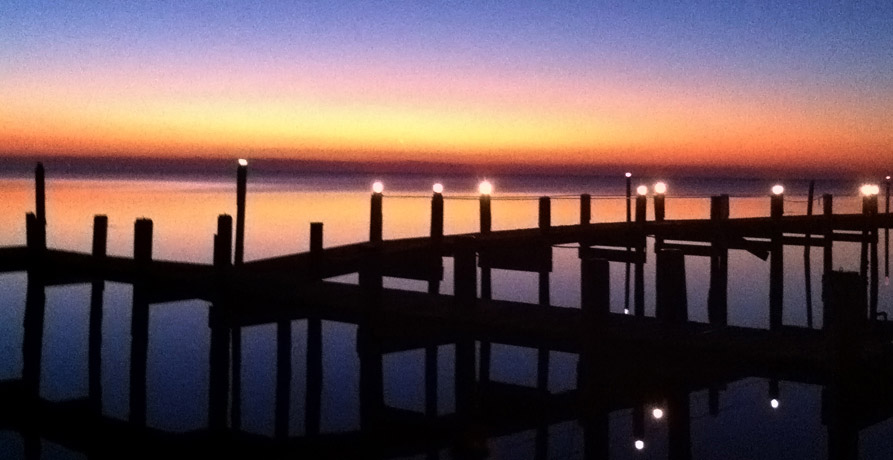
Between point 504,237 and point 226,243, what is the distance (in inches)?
171

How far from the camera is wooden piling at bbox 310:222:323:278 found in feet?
41.1

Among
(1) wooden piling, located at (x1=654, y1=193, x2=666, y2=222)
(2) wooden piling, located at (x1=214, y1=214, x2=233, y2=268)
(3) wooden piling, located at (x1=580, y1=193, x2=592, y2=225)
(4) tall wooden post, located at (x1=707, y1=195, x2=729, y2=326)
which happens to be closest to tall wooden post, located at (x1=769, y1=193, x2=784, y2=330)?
(4) tall wooden post, located at (x1=707, y1=195, x2=729, y2=326)

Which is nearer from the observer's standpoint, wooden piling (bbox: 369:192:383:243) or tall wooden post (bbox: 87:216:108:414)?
tall wooden post (bbox: 87:216:108:414)

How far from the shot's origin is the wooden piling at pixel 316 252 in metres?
12.5

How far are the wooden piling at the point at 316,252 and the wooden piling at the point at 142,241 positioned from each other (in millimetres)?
2085

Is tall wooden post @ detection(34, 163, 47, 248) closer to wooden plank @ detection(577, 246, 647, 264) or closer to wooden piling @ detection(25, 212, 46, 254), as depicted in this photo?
wooden piling @ detection(25, 212, 46, 254)

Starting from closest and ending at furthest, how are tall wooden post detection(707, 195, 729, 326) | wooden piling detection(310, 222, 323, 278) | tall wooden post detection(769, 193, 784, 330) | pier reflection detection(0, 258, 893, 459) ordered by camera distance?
pier reflection detection(0, 258, 893, 459)
wooden piling detection(310, 222, 323, 278)
tall wooden post detection(769, 193, 784, 330)
tall wooden post detection(707, 195, 729, 326)

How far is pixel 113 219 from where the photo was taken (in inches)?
1553

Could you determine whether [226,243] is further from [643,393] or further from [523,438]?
[643,393]

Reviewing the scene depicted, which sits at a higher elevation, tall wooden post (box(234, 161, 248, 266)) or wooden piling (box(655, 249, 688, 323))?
tall wooden post (box(234, 161, 248, 266))

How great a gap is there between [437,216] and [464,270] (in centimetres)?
266

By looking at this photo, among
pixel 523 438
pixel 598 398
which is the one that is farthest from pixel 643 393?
pixel 523 438

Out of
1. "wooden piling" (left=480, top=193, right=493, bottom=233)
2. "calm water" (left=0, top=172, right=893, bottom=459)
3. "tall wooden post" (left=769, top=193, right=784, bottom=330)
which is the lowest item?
"calm water" (left=0, top=172, right=893, bottom=459)

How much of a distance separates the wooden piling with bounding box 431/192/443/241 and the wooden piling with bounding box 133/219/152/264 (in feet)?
12.1
